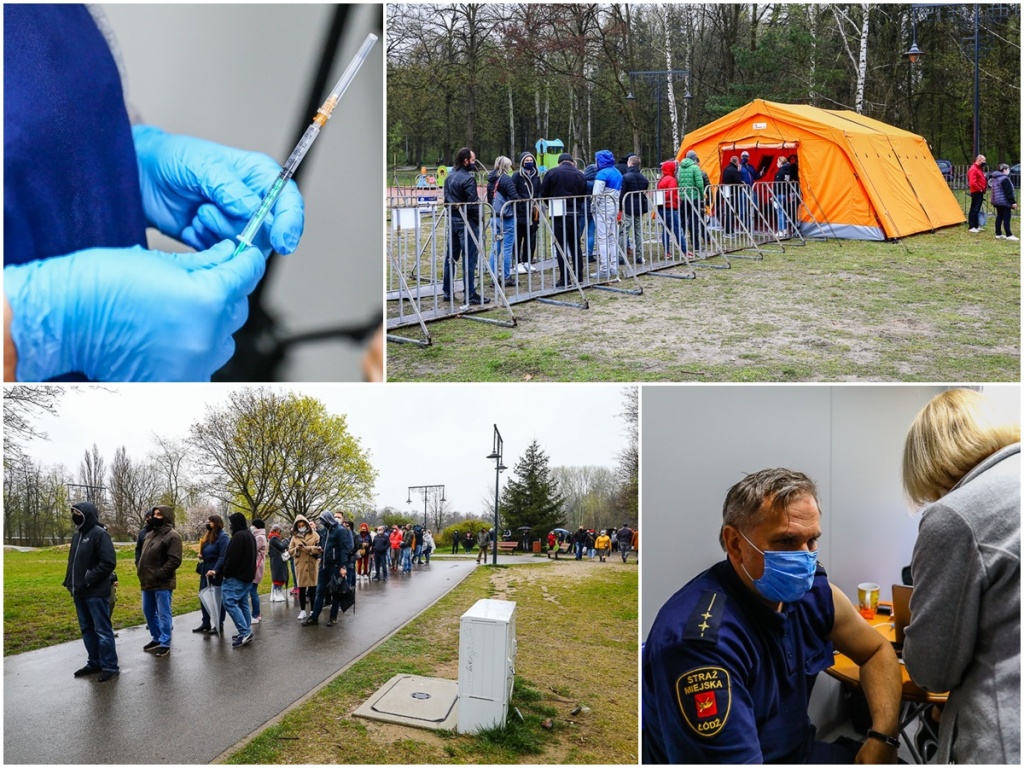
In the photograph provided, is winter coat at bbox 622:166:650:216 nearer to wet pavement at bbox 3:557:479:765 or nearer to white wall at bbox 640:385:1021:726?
white wall at bbox 640:385:1021:726

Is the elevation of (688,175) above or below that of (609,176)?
above

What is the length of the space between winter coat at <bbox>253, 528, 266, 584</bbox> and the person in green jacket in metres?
5.98

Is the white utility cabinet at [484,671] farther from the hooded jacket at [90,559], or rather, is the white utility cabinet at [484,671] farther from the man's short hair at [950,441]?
the man's short hair at [950,441]

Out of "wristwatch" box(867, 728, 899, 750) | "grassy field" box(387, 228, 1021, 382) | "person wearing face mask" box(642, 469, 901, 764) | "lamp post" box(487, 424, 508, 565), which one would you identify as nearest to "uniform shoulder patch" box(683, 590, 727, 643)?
"person wearing face mask" box(642, 469, 901, 764)

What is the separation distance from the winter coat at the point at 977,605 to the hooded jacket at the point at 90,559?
3507 millimetres

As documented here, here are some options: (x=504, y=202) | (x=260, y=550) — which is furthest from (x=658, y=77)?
(x=260, y=550)

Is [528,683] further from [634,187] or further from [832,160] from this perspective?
[832,160]

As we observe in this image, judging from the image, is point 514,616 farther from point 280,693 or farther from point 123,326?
point 123,326

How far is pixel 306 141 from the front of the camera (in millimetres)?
3479

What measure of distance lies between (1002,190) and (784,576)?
10.1 m

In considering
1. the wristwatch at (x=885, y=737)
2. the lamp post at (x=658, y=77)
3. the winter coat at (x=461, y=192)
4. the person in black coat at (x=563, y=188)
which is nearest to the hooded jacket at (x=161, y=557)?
the winter coat at (x=461, y=192)

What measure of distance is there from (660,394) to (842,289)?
4.76 meters

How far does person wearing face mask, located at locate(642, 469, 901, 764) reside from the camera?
2293 mm

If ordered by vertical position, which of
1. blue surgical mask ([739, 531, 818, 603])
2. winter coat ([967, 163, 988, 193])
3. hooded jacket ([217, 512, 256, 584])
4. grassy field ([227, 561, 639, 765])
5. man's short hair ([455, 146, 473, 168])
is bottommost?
grassy field ([227, 561, 639, 765])
